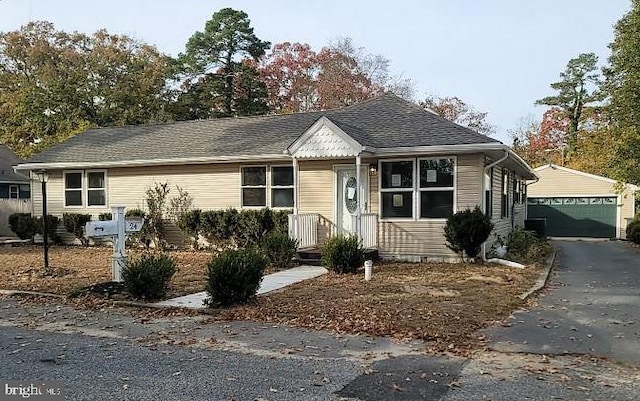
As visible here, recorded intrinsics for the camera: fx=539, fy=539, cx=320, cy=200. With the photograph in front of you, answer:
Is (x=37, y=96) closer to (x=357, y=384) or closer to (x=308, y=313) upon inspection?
(x=308, y=313)

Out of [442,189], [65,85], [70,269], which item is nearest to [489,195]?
[442,189]

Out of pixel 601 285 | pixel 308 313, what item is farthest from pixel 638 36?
pixel 308 313

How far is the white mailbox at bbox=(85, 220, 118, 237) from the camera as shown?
8477 millimetres

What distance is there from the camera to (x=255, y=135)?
1642 cm

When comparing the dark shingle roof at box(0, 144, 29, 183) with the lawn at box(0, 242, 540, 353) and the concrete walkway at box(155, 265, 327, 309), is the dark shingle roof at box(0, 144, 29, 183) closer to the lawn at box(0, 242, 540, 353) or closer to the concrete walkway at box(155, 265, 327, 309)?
the lawn at box(0, 242, 540, 353)

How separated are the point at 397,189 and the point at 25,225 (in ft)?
42.7

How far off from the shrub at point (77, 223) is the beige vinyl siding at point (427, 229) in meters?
9.52

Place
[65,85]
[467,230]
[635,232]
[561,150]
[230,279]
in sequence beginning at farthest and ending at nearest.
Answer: [561,150] → [65,85] → [635,232] → [467,230] → [230,279]

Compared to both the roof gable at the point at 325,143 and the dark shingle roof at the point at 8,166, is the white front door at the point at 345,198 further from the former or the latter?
the dark shingle roof at the point at 8,166

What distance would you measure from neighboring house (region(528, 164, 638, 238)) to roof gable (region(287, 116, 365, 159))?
17.4 m

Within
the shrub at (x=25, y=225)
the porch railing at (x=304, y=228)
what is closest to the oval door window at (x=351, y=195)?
the porch railing at (x=304, y=228)

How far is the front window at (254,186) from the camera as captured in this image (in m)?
15.1

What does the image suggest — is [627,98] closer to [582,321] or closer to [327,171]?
[327,171]

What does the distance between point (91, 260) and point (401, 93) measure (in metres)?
27.6
